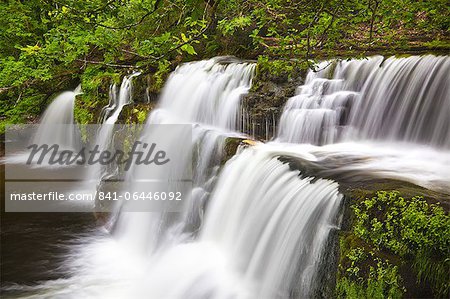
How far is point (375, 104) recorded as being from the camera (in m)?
6.54

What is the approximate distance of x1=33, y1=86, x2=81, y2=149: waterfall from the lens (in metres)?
13.5

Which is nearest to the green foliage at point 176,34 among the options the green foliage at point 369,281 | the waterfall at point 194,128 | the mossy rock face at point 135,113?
the waterfall at point 194,128

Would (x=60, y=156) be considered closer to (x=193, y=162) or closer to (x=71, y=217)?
(x=71, y=217)

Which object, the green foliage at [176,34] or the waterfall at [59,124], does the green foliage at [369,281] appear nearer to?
the green foliage at [176,34]

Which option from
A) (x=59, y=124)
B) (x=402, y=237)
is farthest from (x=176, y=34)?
(x=59, y=124)

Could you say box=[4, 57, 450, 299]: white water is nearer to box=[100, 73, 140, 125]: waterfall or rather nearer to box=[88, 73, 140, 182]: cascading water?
box=[88, 73, 140, 182]: cascading water

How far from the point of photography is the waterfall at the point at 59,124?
1353 cm

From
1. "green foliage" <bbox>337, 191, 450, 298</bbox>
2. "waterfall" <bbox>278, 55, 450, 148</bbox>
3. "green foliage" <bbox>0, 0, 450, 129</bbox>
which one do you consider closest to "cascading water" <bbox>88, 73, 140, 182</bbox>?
"green foliage" <bbox>0, 0, 450, 129</bbox>

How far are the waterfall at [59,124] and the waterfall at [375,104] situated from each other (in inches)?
357

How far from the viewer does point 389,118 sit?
6.35 m

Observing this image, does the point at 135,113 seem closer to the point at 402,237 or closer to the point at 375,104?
the point at 375,104

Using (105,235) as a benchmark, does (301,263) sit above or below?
above

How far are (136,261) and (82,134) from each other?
22.6 feet

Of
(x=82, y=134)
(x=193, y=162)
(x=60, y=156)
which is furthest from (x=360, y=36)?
(x=60, y=156)
